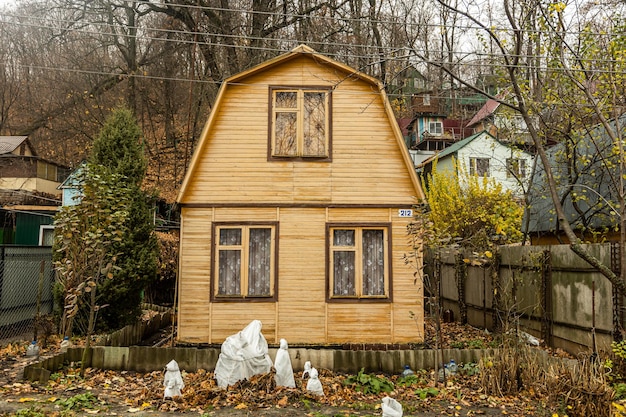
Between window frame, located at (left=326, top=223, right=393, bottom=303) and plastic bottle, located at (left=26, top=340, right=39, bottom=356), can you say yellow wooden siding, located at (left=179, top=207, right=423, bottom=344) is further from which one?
plastic bottle, located at (left=26, top=340, right=39, bottom=356)

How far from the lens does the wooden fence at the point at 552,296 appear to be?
363 inches

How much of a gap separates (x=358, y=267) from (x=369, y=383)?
325 centimetres

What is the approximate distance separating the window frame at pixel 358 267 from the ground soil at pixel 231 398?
8.28ft

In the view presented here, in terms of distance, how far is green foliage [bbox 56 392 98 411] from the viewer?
23.1 feet

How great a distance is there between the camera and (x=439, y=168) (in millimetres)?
35500

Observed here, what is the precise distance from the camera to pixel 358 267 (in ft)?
37.9

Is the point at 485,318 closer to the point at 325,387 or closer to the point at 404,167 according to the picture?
the point at 404,167

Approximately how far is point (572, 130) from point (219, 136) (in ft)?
29.3

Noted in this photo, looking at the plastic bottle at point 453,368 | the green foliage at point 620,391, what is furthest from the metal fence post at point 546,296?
the green foliage at point 620,391

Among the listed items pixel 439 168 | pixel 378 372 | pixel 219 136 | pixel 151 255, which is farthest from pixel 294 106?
pixel 439 168

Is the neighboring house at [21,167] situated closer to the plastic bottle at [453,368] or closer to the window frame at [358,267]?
the window frame at [358,267]

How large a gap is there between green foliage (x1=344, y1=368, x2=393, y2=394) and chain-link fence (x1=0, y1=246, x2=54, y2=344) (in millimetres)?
7174

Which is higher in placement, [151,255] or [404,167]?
[404,167]

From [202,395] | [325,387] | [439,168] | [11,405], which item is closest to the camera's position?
[11,405]
